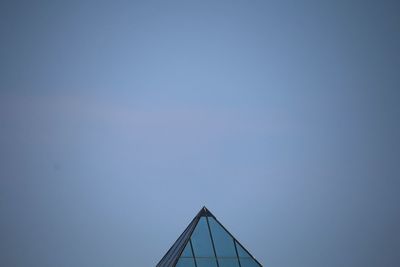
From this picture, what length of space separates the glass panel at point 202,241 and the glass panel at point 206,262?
0.13 metres

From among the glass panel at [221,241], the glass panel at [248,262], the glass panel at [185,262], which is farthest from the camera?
the glass panel at [221,241]

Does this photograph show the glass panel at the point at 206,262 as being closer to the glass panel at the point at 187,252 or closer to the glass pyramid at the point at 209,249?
the glass pyramid at the point at 209,249

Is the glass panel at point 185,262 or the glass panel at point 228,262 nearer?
the glass panel at point 185,262

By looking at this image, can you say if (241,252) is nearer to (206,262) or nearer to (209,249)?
(209,249)

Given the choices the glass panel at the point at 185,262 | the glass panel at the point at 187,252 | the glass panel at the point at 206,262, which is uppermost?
the glass panel at the point at 187,252

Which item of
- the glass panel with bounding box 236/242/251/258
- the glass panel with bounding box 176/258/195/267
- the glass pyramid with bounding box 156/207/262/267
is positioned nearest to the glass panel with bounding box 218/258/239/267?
the glass pyramid with bounding box 156/207/262/267

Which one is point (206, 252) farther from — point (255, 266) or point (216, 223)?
point (255, 266)

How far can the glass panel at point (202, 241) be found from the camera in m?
8.95

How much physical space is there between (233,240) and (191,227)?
1735mm

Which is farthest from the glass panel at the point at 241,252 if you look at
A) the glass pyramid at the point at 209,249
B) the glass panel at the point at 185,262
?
the glass panel at the point at 185,262

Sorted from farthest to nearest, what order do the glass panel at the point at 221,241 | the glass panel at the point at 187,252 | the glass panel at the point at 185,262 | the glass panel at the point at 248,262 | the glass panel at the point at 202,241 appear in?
1. the glass panel at the point at 221,241
2. the glass panel at the point at 248,262
3. the glass panel at the point at 202,241
4. the glass panel at the point at 187,252
5. the glass panel at the point at 185,262

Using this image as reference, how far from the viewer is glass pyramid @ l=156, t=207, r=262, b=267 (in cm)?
871

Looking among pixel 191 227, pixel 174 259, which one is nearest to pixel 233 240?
pixel 191 227

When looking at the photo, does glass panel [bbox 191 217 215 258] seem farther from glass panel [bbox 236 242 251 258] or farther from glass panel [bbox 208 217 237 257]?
glass panel [bbox 236 242 251 258]
